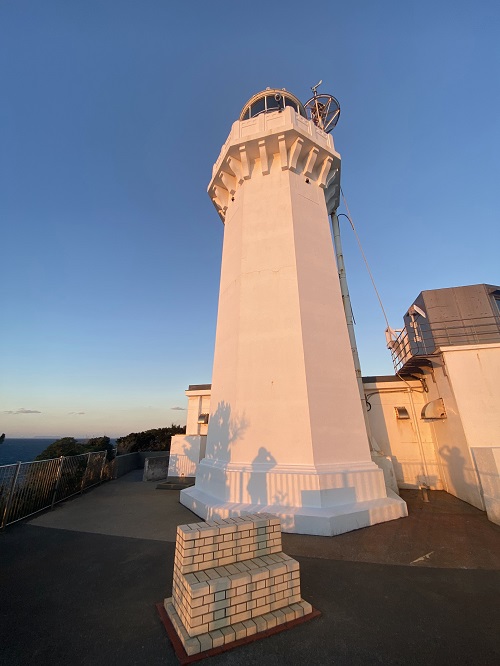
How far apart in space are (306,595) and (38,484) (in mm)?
8760

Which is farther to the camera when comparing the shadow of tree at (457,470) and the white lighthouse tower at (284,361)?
the shadow of tree at (457,470)

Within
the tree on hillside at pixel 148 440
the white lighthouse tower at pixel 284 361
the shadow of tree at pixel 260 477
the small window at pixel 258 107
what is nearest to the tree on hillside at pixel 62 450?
the tree on hillside at pixel 148 440

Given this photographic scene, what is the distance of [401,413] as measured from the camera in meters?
12.4

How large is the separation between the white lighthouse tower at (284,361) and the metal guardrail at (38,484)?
14.2ft

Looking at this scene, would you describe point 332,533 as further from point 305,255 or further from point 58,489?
point 58,489

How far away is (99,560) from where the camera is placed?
17.1 ft

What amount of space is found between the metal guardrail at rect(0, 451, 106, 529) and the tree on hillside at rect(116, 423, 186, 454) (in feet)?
32.7

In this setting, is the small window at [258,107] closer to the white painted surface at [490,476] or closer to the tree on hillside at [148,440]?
the white painted surface at [490,476]

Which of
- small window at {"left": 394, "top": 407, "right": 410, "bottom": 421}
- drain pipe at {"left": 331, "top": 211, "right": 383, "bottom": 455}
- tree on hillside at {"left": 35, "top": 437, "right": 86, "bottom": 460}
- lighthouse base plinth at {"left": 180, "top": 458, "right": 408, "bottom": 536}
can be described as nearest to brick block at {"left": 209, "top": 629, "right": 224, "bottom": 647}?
lighthouse base plinth at {"left": 180, "top": 458, "right": 408, "bottom": 536}

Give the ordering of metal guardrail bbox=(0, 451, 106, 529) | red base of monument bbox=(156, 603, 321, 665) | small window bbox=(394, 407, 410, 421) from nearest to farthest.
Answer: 1. red base of monument bbox=(156, 603, 321, 665)
2. metal guardrail bbox=(0, 451, 106, 529)
3. small window bbox=(394, 407, 410, 421)

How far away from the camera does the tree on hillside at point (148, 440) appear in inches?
845

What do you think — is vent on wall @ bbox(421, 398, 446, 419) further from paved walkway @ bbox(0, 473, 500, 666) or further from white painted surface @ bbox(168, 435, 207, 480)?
white painted surface @ bbox(168, 435, 207, 480)

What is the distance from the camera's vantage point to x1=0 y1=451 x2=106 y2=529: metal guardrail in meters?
7.39

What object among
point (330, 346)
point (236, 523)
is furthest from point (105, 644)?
point (330, 346)
